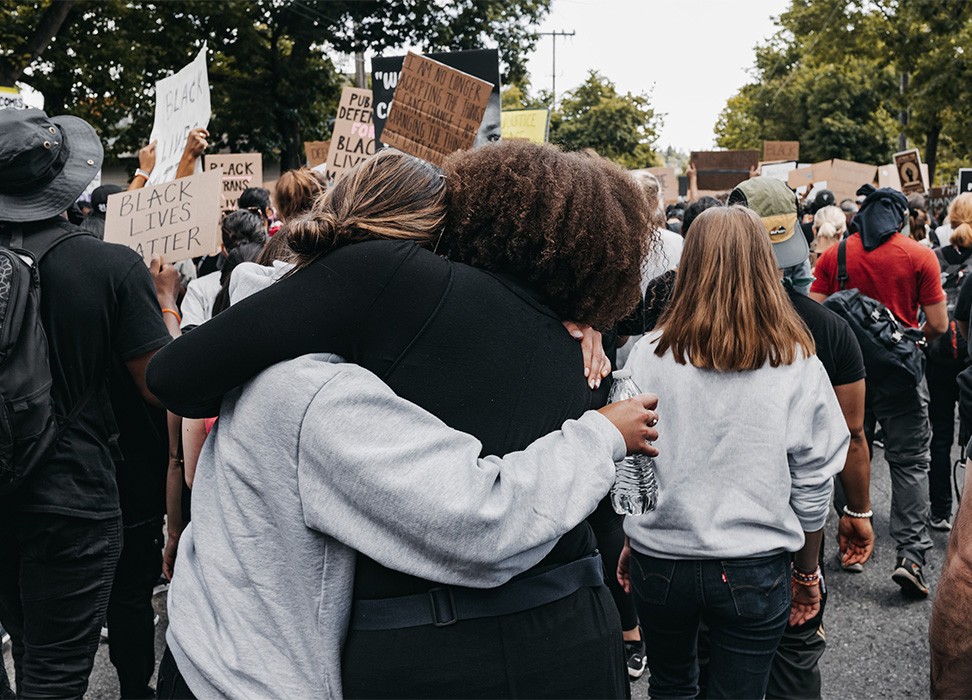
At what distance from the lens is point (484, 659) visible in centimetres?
147

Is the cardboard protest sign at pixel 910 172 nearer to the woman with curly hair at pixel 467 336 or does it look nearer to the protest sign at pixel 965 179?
the protest sign at pixel 965 179

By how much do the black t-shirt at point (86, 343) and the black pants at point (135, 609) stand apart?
60cm

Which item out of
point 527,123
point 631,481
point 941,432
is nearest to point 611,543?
point 631,481

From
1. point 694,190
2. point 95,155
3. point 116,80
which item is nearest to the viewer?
point 95,155

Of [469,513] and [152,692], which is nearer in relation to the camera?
[469,513]

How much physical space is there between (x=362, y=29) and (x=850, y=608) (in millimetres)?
22077

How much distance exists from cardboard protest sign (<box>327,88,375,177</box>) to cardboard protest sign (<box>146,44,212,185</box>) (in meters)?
1.59

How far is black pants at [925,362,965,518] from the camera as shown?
528 centimetres

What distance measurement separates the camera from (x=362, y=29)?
932 inches

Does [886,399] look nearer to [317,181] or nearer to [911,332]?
[911,332]

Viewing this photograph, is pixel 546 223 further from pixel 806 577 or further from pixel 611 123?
pixel 611 123

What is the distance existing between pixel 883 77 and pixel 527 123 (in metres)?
23.6

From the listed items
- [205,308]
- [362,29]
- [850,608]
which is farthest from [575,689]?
[362,29]

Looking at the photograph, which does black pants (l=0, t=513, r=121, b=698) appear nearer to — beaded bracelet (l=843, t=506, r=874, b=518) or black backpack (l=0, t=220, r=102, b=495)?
black backpack (l=0, t=220, r=102, b=495)
